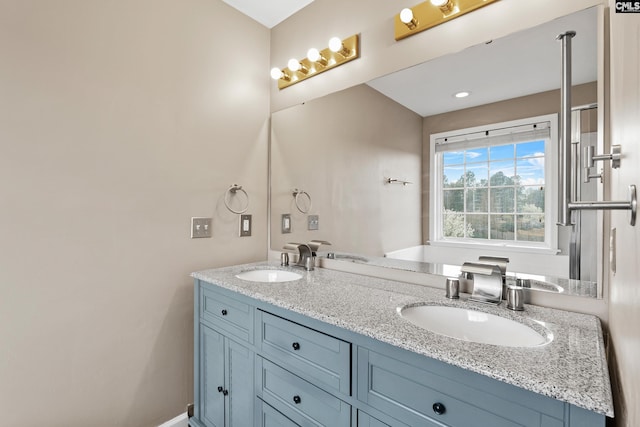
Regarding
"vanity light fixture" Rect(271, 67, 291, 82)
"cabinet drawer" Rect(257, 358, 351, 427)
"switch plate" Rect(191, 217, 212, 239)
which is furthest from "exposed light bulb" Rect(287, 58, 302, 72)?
"cabinet drawer" Rect(257, 358, 351, 427)

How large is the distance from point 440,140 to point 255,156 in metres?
1.24

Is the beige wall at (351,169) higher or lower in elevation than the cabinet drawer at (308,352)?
higher

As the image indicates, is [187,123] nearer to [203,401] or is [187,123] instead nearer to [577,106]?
[203,401]

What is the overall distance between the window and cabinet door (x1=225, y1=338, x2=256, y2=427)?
103 cm

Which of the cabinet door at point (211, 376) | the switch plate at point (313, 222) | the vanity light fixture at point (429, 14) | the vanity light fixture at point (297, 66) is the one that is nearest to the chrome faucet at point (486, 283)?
the switch plate at point (313, 222)

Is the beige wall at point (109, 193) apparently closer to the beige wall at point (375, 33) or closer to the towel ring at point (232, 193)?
the towel ring at point (232, 193)

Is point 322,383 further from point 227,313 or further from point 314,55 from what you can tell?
point 314,55

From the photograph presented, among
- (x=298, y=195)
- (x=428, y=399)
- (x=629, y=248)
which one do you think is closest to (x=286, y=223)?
(x=298, y=195)

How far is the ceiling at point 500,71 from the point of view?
1.11 m

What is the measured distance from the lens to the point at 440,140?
1.49 metres

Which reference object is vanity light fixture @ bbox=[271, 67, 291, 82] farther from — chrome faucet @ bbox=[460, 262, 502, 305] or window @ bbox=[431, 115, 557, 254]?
chrome faucet @ bbox=[460, 262, 502, 305]

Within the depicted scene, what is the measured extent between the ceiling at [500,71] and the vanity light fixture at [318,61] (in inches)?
12.3

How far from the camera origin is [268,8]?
2080 millimetres

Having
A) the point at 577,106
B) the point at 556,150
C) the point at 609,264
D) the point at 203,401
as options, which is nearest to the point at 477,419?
the point at 609,264
